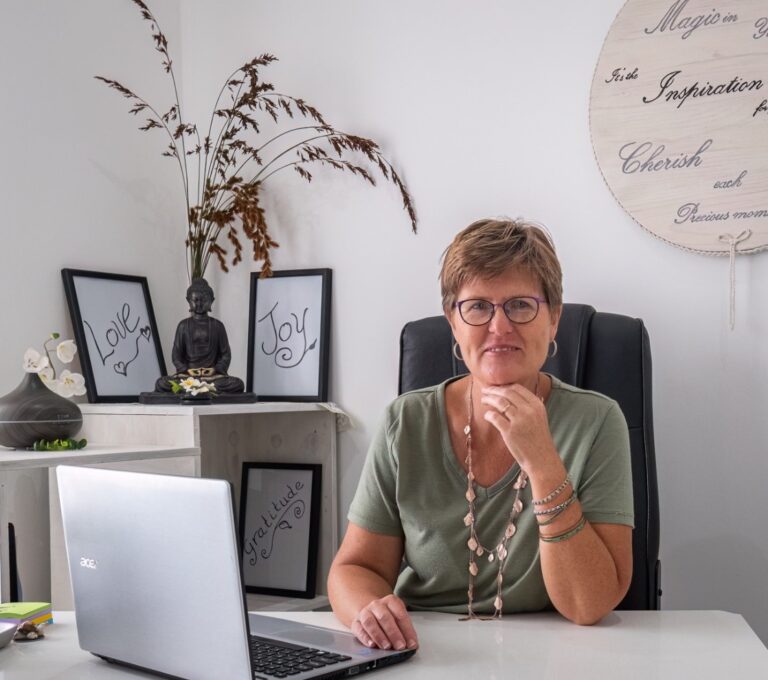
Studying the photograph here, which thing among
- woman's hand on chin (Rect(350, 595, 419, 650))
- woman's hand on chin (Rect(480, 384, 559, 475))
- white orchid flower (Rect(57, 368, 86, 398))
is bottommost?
woman's hand on chin (Rect(350, 595, 419, 650))

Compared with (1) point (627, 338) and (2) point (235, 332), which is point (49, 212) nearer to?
(2) point (235, 332)

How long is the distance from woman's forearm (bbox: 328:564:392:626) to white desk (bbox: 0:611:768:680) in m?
0.03

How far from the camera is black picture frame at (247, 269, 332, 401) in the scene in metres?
2.57

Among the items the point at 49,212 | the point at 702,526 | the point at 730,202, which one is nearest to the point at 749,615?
the point at 702,526

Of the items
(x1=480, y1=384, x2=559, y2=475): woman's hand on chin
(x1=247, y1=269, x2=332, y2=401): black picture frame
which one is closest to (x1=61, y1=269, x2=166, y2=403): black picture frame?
(x1=247, y1=269, x2=332, y2=401): black picture frame

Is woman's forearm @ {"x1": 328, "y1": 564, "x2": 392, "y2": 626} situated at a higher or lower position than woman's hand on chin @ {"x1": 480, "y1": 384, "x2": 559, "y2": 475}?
lower

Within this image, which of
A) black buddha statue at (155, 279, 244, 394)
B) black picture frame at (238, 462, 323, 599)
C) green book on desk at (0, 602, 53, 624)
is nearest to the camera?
green book on desk at (0, 602, 53, 624)

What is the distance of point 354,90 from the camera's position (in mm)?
2555

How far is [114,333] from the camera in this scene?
8.25 ft

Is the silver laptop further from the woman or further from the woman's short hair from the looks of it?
the woman's short hair

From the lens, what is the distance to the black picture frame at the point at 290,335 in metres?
2.57

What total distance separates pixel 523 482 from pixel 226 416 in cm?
134

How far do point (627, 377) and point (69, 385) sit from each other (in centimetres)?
122

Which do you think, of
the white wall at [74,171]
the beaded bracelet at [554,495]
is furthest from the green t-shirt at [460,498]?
the white wall at [74,171]
